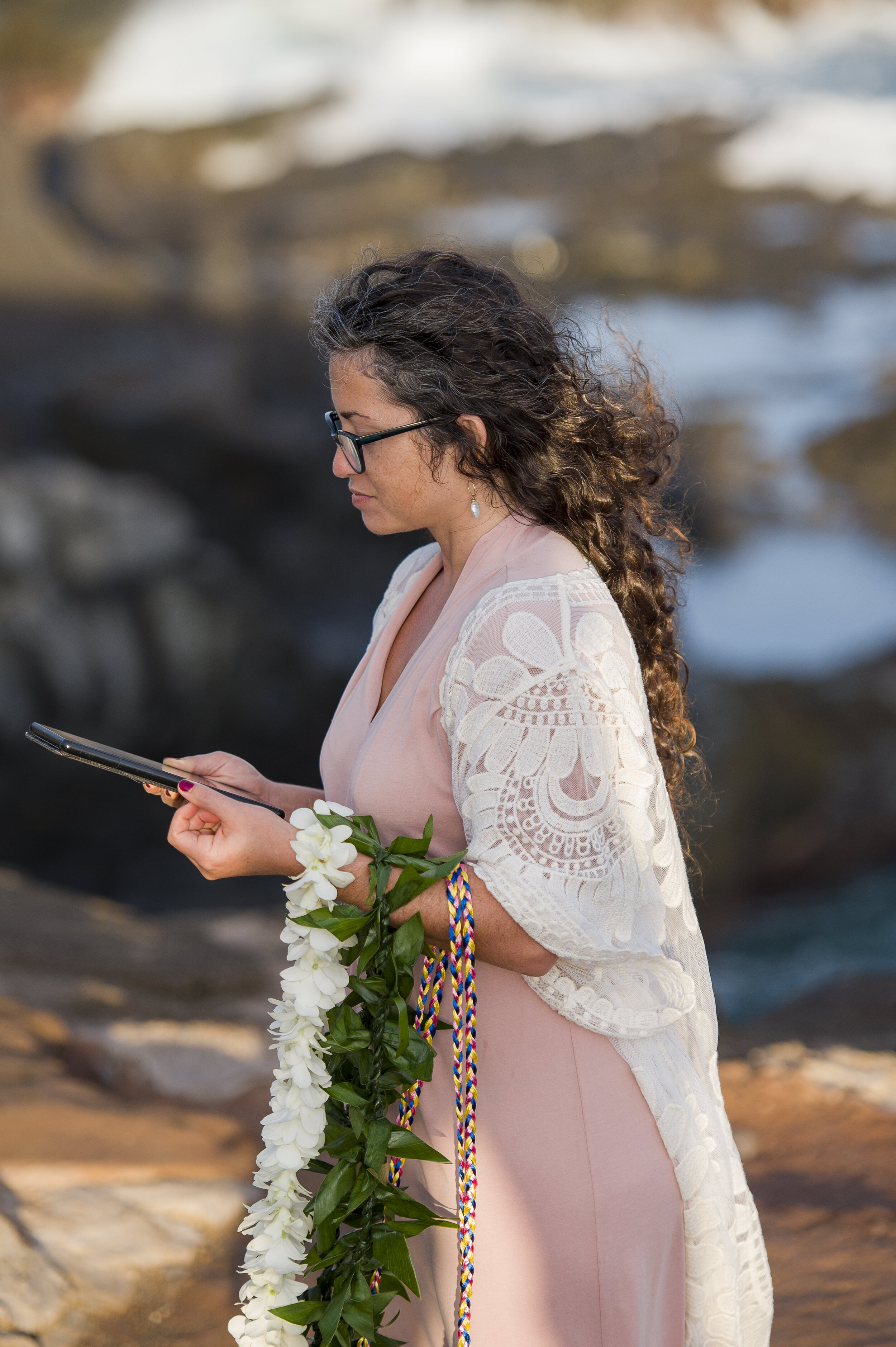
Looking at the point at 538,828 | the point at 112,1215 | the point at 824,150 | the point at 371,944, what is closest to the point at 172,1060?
the point at 112,1215

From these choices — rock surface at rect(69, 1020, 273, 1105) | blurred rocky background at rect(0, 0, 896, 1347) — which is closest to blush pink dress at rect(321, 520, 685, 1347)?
blurred rocky background at rect(0, 0, 896, 1347)

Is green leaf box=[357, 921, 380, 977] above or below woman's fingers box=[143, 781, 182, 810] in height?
below

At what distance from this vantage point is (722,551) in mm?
12805

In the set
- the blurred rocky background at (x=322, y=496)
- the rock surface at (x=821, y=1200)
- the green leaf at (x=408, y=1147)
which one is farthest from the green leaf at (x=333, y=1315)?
the rock surface at (x=821, y=1200)

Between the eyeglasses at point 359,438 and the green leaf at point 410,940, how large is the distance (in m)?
0.67

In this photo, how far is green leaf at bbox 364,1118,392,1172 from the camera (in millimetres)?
1647

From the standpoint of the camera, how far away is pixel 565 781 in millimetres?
1540

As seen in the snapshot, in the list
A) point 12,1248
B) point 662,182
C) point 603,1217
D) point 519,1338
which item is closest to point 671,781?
point 603,1217

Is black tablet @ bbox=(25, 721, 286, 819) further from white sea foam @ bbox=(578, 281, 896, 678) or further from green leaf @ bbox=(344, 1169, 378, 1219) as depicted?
white sea foam @ bbox=(578, 281, 896, 678)

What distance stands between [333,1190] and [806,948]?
7691mm

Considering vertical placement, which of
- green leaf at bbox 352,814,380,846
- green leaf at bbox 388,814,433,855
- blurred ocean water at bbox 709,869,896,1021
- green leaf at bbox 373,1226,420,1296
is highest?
blurred ocean water at bbox 709,869,896,1021

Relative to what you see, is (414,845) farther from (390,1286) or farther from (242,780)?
(390,1286)

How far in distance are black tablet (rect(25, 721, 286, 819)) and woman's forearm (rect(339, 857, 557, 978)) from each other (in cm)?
17

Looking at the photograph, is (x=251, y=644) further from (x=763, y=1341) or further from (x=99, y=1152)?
(x=763, y=1341)
